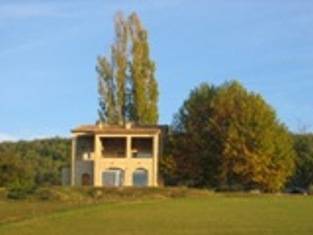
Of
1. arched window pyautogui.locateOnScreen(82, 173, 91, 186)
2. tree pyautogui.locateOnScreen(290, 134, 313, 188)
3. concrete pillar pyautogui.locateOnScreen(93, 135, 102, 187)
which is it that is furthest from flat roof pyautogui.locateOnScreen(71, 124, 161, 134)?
tree pyautogui.locateOnScreen(290, 134, 313, 188)

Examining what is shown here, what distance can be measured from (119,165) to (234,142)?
1242cm

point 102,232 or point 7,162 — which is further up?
point 7,162

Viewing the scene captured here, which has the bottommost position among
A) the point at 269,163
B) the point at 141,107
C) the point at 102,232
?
the point at 102,232

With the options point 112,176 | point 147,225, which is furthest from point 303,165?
point 147,225

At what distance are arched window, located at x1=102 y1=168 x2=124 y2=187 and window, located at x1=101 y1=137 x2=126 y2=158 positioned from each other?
209 cm

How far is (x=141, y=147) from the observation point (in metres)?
83.2

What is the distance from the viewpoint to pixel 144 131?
77.2 meters

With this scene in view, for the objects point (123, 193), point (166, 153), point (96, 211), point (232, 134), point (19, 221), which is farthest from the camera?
point (166, 153)

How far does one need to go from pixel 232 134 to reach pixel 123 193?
14194 millimetres

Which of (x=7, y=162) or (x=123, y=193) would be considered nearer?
(x=123, y=193)

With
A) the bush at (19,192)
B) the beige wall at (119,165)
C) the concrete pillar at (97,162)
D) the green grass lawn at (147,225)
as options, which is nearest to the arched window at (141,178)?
the beige wall at (119,165)

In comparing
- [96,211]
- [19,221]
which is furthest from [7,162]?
[19,221]

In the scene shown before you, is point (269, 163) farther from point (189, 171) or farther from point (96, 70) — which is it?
point (96, 70)

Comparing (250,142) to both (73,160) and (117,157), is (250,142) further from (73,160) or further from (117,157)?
(73,160)
